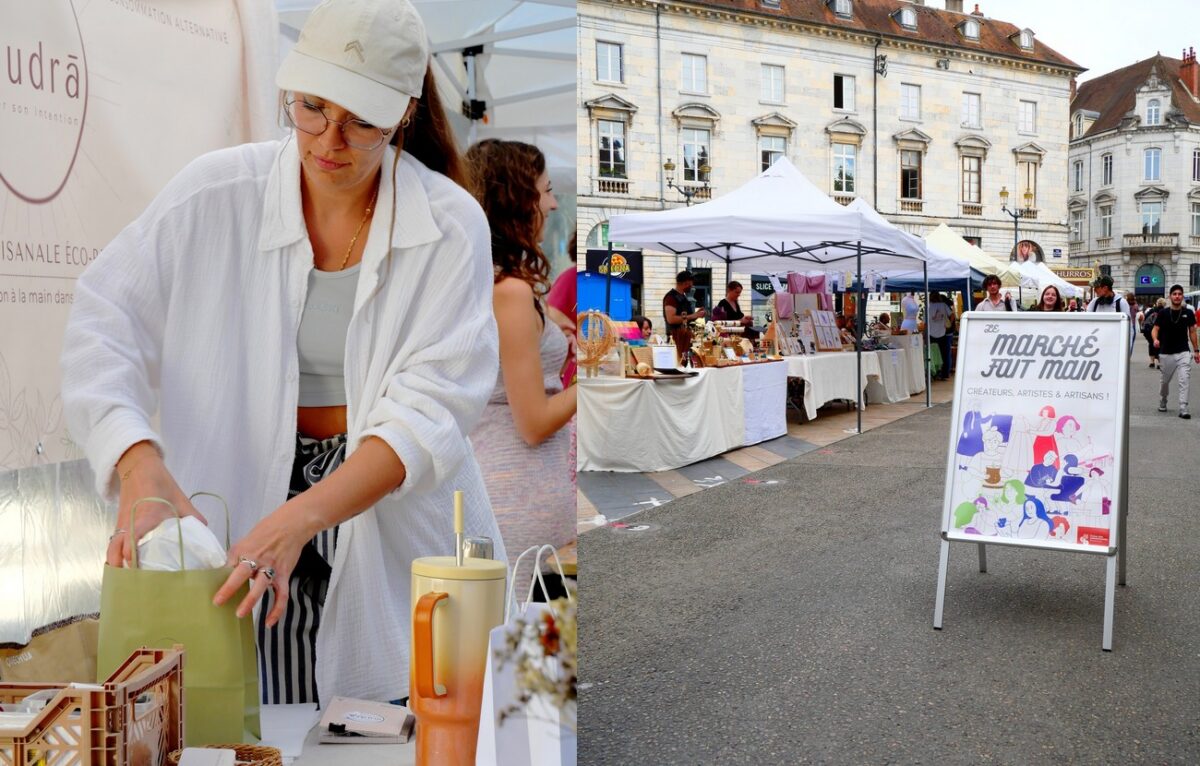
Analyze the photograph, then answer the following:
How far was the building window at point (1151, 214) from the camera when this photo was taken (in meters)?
12.0

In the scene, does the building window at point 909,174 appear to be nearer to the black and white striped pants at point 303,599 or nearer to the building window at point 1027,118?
the building window at point 1027,118

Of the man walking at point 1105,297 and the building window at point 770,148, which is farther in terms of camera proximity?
the building window at point 770,148

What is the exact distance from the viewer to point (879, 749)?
2.99 meters

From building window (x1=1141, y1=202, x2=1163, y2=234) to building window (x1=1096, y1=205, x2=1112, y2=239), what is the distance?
2.61 m

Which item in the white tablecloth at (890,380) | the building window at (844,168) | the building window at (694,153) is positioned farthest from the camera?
the building window at (844,168)

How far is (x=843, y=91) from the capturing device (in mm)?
28172

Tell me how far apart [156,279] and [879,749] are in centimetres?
241

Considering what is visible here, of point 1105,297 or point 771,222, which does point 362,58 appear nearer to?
point 771,222

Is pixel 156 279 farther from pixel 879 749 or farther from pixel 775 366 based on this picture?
pixel 775 366

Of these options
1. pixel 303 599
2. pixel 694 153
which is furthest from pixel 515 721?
pixel 694 153

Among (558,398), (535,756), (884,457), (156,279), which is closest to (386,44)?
(156,279)

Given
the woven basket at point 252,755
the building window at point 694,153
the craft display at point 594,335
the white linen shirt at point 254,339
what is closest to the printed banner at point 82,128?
the white linen shirt at point 254,339

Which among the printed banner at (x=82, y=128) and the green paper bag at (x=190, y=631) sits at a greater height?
the printed banner at (x=82, y=128)

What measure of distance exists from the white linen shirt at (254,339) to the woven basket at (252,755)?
0.23 meters
